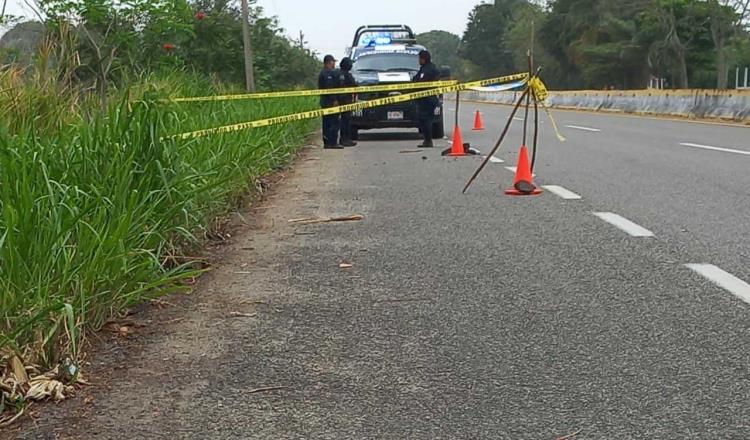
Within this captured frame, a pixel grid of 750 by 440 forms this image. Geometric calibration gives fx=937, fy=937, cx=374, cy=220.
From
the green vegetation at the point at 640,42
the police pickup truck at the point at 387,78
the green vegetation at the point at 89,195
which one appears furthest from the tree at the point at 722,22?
the green vegetation at the point at 89,195

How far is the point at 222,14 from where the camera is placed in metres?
25.4

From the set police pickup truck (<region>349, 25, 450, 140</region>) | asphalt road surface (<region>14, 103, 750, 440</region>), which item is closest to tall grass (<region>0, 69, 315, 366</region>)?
asphalt road surface (<region>14, 103, 750, 440</region>)

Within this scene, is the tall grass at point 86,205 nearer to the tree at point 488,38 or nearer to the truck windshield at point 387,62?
the truck windshield at point 387,62

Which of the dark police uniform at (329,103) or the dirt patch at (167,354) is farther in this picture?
the dark police uniform at (329,103)

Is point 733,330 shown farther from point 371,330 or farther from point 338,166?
point 338,166

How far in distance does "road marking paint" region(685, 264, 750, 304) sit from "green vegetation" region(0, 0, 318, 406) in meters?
2.75

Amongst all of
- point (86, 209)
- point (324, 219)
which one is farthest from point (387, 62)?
point (86, 209)

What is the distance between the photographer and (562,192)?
888 centimetres

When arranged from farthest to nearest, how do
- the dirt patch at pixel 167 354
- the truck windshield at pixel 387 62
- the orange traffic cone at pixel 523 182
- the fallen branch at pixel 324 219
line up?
the truck windshield at pixel 387 62
the orange traffic cone at pixel 523 182
the fallen branch at pixel 324 219
the dirt patch at pixel 167 354

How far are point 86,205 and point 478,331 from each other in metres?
2.01

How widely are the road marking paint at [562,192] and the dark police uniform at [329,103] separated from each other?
6.47 metres

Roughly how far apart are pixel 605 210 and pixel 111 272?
4528 mm

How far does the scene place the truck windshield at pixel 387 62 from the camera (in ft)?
58.7

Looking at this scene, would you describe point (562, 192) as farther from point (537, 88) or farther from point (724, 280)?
point (724, 280)
